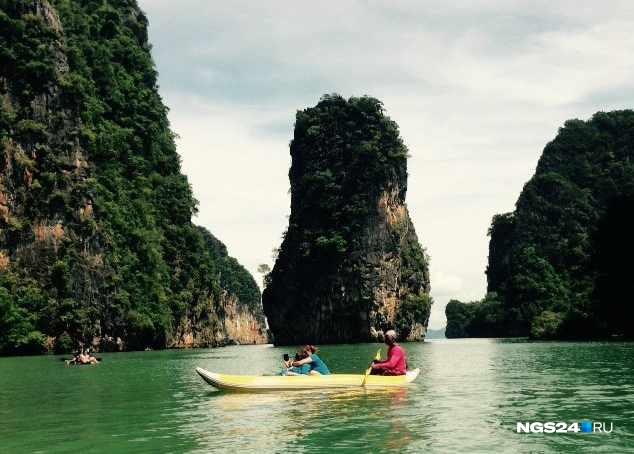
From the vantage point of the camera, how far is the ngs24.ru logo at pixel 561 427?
13180 mm

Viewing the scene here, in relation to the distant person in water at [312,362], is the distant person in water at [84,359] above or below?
below

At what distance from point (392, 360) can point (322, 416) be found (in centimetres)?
567

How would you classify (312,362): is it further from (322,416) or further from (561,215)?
(561,215)

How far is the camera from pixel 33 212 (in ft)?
194

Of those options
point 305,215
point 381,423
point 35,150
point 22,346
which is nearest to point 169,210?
point 305,215

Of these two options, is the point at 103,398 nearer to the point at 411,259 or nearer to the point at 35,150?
the point at 35,150

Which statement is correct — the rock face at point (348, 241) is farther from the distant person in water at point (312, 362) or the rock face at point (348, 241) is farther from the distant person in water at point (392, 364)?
the distant person in water at point (392, 364)

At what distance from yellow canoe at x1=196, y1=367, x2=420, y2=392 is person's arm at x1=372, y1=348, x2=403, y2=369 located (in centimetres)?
32

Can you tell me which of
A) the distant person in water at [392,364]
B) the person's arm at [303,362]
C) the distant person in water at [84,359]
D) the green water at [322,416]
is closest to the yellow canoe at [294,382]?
the distant person in water at [392,364]

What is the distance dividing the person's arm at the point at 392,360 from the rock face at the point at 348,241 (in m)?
63.9

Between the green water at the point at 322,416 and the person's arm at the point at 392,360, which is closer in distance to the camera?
the green water at the point at 322,416

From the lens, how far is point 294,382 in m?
20.4

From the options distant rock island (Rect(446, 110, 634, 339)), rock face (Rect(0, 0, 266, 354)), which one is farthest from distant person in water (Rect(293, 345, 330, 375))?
distant rock island (Rect(446, 110, 634, 339))

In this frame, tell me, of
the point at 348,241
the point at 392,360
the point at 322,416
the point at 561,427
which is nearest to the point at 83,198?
the point at 348,241
